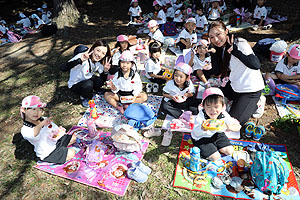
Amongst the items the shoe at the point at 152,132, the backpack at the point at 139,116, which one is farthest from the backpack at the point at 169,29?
the shoe at the point at 152,132

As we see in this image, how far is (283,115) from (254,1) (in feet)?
26.8

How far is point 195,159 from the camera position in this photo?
3254 mm

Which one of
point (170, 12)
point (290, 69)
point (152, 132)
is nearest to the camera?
point (152, 132)

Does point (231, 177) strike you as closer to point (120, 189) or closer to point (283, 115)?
point (120, 189)

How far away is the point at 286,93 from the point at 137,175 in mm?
3653

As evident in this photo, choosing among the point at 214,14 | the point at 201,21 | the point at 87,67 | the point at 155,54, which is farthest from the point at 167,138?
the point at 214,14

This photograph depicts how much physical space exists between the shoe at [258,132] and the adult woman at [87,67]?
3.47 m

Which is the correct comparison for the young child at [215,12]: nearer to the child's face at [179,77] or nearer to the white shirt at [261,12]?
the white shirt at [261,12]

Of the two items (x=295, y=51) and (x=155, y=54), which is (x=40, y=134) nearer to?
(x=155, y=54)

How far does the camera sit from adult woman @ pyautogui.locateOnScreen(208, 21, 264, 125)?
391cm

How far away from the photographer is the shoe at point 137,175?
3.35m

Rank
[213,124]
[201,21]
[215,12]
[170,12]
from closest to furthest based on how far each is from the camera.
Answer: [213,124], [201,21], [215,12], [170,12]

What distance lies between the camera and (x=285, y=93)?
4.68 meters

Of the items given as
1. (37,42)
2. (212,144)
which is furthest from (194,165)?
(37,42)
